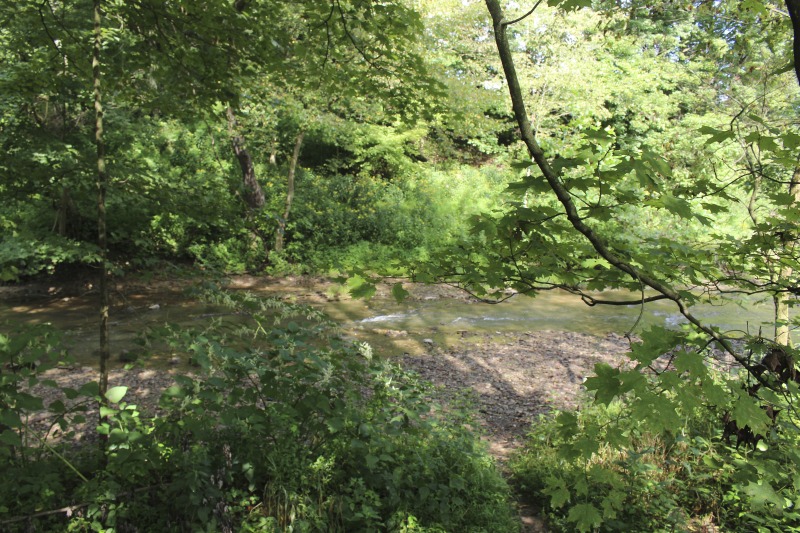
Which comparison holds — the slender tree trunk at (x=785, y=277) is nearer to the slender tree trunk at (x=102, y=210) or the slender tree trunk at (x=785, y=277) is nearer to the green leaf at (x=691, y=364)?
the green leaf at (x=691, y=364)

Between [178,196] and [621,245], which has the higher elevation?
[621,245]

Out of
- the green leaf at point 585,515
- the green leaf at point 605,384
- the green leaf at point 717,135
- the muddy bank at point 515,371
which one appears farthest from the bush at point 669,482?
the green leaf at point 717,135

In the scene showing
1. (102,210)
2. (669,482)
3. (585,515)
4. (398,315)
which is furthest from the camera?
(398,315)

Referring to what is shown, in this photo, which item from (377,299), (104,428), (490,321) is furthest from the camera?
(377,299)

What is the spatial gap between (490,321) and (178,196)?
7970 millimetres

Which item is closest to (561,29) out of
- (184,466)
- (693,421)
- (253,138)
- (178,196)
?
(253,138)

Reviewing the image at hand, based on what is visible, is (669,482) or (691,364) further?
(669,482)

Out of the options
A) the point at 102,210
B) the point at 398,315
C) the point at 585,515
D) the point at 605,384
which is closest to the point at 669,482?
the point at 585,515

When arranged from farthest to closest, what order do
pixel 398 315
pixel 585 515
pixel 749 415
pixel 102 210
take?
pixel 398 315 < pixel 102 210 < pixel 585 515 < pixel 749 415

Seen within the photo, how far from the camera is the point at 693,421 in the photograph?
477cm

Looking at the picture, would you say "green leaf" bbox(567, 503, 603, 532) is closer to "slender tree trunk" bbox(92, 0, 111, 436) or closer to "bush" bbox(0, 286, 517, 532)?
"bush" bbox(0, 286, 517, 532)

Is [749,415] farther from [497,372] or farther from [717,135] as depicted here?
[497,372]

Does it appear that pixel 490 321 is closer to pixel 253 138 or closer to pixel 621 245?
pixel 253 138

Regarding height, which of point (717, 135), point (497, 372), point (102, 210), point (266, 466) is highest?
point (717, 135)
